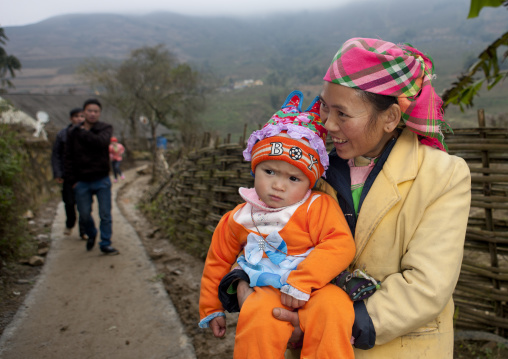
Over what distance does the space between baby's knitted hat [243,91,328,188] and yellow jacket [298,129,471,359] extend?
0.28 metres

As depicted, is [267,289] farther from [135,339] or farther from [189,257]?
[189,257]

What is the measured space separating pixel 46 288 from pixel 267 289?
4.11m

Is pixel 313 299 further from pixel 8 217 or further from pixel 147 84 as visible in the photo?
pixel 147 84

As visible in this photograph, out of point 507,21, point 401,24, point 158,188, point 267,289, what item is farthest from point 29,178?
point 401,24

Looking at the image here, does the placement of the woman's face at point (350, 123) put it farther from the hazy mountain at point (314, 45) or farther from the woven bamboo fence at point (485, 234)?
the hazy mountain at point (314, 45)

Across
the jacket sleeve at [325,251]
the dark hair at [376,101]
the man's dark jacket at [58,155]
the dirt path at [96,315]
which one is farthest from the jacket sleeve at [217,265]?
the man's dark jacket at [58,155]

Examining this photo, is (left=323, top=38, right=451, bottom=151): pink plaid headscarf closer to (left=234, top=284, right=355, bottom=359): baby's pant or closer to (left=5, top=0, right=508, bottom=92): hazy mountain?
(left=234, top=284, right=355, bottom=359): baby's pant

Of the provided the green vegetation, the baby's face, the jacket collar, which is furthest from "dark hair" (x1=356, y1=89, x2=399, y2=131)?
the green vegetation

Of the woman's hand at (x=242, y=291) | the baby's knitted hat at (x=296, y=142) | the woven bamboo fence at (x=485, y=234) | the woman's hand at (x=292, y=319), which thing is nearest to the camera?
the woman's hand at (x=292, y=319)

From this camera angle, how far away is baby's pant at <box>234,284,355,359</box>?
54.2 inches

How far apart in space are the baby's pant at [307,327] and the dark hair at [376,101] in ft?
2.27

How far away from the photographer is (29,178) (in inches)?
400

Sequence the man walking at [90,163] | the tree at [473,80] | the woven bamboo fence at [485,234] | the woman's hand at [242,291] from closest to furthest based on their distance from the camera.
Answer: the woman's hand at [242,291] → the woven bamboo fence at [485,234] → the tree at [473,80] → the man walking at [90,163]

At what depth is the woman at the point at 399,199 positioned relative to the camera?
1.40m
